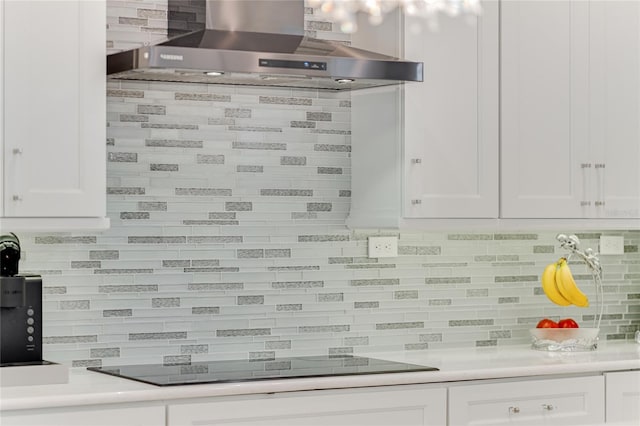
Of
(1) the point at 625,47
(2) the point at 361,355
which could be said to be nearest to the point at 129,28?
(2) the point at 361,355

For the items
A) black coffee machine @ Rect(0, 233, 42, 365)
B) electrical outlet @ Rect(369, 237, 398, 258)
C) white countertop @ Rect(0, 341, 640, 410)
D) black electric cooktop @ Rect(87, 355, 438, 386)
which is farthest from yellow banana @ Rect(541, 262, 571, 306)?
black coffee machine @ Rect(0, 233, 42, 365)

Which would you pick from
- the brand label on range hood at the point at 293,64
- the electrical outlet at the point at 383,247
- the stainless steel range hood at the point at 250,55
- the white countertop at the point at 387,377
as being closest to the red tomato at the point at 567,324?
the white countertop at the point at 387,377

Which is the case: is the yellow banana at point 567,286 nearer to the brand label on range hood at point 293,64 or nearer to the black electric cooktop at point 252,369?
the black electric cooktop at point 252,369

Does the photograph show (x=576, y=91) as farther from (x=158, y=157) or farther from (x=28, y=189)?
(x=28, y=189)

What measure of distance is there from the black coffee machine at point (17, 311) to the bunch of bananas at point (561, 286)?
198 cm

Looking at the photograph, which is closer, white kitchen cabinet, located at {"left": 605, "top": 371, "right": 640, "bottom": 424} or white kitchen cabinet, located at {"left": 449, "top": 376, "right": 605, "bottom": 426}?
white kitchen cabinet, located at {"left": 449, "top": 376, "right": 605, "bottom": 426}

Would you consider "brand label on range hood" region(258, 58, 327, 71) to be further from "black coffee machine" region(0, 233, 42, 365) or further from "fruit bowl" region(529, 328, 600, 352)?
"fruit bowl" region(529, 328, 600, 352)

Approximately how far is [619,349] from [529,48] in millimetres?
1245

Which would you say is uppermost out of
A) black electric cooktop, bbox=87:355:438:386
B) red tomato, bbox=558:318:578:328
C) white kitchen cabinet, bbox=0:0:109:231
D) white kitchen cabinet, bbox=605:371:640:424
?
white kitchen cabinet, bbox=0:0:109:231

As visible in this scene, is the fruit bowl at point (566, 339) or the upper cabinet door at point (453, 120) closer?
Result: the upper cabinet door at point (453, 120)

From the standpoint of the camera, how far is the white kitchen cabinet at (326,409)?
3350mm

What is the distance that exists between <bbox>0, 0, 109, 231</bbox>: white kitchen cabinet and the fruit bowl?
179 cm

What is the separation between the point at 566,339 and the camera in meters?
4.30

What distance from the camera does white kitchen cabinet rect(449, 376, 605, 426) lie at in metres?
3.72
